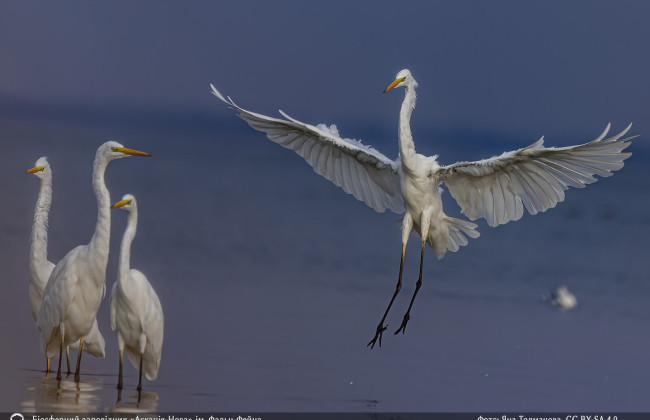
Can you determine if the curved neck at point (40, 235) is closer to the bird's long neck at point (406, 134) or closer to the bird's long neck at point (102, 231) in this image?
the bird's long neck at point (102, 231)

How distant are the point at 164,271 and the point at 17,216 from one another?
1781 mm

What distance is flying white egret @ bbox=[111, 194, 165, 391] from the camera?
20.1ft

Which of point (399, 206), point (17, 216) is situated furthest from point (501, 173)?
point (17, 216)

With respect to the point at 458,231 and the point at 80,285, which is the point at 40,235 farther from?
the point at 458,231

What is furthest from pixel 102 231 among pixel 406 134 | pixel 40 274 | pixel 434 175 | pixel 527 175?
pixel 527 175

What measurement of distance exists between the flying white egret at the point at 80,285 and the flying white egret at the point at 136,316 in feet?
0.50

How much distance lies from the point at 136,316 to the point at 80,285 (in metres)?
0.41

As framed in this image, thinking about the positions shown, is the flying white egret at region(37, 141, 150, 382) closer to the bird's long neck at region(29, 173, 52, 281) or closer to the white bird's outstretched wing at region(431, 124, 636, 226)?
the bird's long neck at region(29, 173, 52, 281)

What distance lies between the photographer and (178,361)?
6.74m

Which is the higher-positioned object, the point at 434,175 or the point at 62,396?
the point at 434,175

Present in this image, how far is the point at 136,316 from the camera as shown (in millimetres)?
6176

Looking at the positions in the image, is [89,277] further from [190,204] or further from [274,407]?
[190,204]

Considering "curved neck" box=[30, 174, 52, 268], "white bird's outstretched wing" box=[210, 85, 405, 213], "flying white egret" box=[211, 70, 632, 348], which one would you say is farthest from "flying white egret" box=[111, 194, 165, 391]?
"white bird's outstretched wing" box=[210, 85, 405, 213]

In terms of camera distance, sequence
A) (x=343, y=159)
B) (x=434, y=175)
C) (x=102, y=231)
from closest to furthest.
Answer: (x=102, y=231) → (x=434, y=175) → (x=343, y=159)
